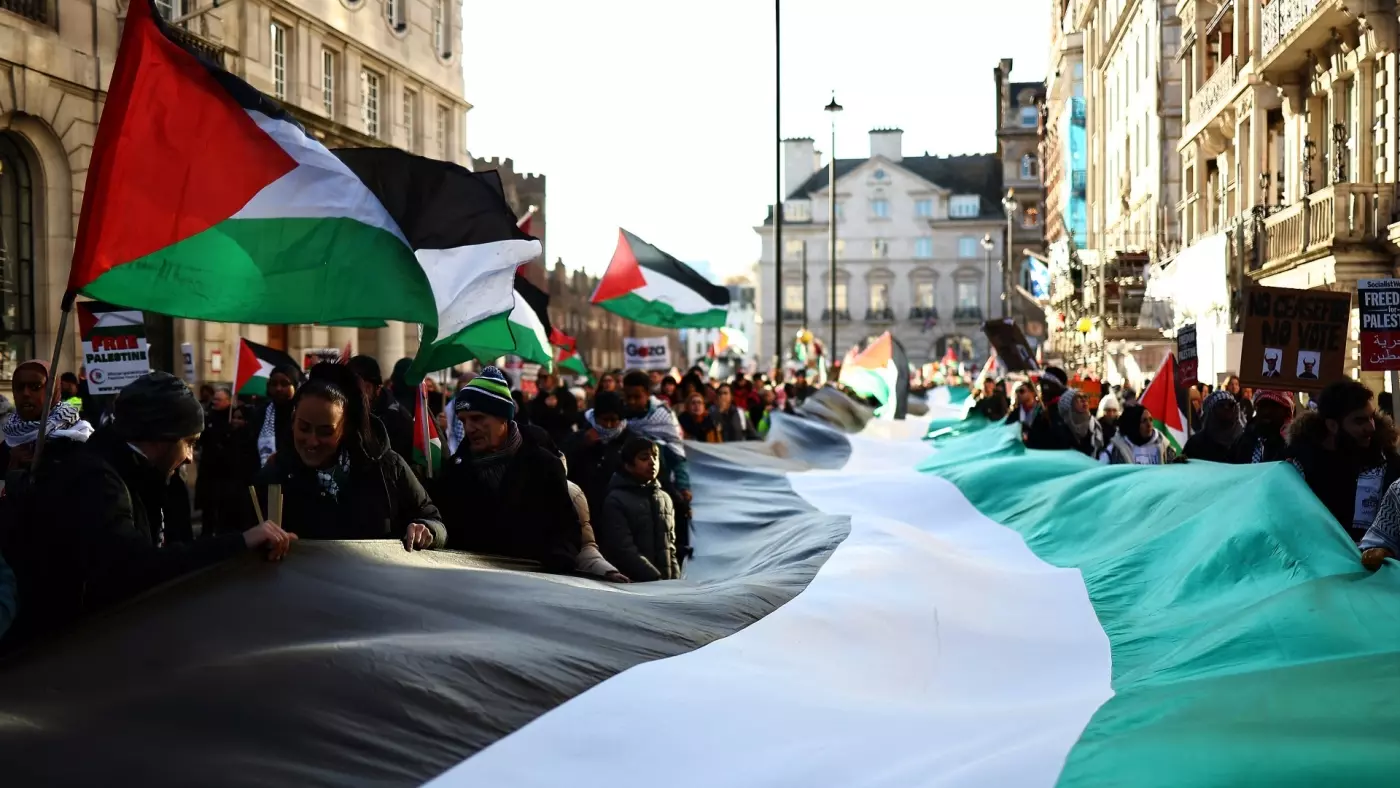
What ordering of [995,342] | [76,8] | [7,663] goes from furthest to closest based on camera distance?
[995,342] < [76,8] < [7,663]

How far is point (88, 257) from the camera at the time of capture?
634 cm

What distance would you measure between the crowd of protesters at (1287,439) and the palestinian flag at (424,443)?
4627mm

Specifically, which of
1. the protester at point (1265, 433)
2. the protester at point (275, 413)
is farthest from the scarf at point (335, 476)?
the protester at point (1265, 433)

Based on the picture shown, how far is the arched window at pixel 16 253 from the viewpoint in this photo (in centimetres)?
2333

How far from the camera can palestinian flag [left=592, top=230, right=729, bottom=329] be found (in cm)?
1988

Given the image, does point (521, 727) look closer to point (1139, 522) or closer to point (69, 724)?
point (69, 724)

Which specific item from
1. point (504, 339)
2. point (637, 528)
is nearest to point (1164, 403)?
point (504, 339)

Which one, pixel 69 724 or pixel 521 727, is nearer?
pixel 69 724

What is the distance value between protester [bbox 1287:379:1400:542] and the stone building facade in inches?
695

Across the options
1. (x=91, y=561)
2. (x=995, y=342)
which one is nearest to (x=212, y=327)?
(x=995, y=342)

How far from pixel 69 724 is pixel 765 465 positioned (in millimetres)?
11888

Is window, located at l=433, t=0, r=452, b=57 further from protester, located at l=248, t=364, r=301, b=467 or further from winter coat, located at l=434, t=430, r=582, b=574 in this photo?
winter coat, located at l=434, t=430, r=582, b=574

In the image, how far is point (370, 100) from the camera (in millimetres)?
37094

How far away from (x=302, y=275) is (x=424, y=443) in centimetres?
221
